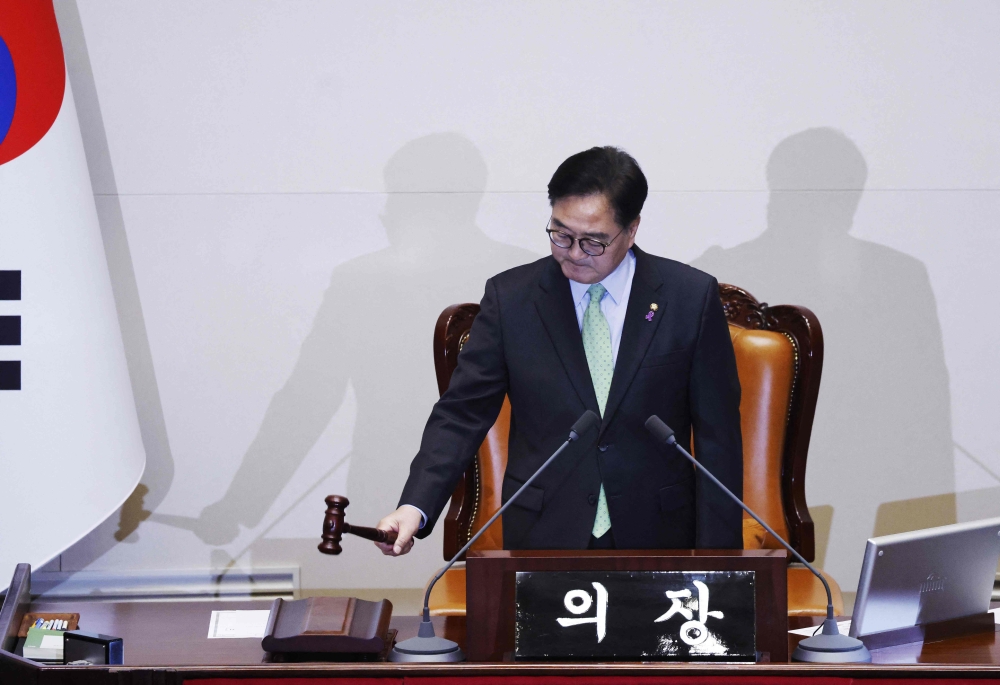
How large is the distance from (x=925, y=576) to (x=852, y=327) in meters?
1.59

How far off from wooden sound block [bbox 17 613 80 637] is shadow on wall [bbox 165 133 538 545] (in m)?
1.40

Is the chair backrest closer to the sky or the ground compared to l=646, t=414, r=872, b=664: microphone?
closer to the sky

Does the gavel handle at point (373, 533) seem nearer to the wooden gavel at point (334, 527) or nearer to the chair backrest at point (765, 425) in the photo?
the wooden gavel at point (334, 527)

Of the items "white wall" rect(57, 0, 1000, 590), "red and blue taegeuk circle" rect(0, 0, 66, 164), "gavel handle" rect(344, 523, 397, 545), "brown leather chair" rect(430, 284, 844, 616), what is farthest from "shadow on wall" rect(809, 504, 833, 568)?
"red and blue taegeuk circle" rect(0, 0, 66, 164)

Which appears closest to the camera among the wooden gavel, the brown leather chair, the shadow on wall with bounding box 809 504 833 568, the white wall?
the wooden gavel

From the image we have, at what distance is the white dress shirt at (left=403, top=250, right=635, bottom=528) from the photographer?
1.90 m

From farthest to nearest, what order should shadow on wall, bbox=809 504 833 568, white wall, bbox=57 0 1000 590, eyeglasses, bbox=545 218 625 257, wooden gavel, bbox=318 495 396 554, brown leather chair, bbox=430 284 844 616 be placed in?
shadow on wall, bbox=809 504 833 568
white wall, bbox=57 0 1000 590
brown leather chair, bbox=430 284 844 616
eyeglasses, bbox=545 218 625 257
wooden gavel, bbox=318 495 396 554

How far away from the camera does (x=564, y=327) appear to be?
1876 millimetres

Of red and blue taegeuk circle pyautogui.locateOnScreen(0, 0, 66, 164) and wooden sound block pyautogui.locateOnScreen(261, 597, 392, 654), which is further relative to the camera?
red and blue taegeuk circle pyautogui.locateOnScreen(0, 0, 66, 164)

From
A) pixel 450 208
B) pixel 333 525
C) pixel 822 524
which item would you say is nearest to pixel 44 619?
pixel 333 525

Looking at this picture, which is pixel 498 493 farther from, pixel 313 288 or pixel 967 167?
pixel 967 167

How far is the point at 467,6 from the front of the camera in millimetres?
2869

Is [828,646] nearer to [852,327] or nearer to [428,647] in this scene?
[428,647]

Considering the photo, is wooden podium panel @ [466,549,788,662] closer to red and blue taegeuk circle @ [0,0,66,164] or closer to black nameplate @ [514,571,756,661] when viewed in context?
black nameplate @ [514,571,756,661]
